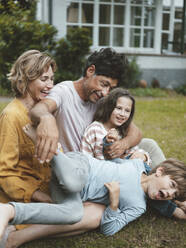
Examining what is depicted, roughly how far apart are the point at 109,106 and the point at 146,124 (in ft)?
12.1

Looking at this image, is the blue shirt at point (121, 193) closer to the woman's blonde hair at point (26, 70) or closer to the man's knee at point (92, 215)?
the man's knee at point (92, 215)

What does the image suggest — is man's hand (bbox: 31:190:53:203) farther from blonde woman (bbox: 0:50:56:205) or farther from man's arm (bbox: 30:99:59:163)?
man's arm (bbox: 30:99:59:163)

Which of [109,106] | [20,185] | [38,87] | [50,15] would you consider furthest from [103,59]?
[50,15]

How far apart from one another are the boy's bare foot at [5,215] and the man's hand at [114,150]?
1269mm

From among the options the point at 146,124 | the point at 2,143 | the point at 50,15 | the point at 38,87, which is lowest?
the point at 146,124

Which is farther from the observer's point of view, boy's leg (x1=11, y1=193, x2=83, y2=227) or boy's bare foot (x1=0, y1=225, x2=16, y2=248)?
boy's bare foot (x1=0, y1=225, x2=16, y2=248)

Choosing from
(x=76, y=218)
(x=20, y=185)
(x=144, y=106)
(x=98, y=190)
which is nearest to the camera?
(x=76, y=218)

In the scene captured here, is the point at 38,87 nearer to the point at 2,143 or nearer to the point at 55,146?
the point at 2,143

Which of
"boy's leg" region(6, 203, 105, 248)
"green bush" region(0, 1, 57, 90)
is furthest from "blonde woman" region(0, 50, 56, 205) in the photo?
"green bush" region(0, 1, 57, 90)

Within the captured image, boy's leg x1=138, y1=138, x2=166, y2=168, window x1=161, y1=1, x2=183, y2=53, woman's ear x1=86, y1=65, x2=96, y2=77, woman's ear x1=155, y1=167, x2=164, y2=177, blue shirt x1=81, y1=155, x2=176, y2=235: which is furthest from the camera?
window x1=161, y1=1, x2=183, y2=53

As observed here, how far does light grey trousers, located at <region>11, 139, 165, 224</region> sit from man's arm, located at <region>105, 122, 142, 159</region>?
1.72 ft

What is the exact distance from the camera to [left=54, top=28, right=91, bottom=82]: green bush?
33.7ft

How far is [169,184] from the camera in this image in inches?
105

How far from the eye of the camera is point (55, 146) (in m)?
2.12
